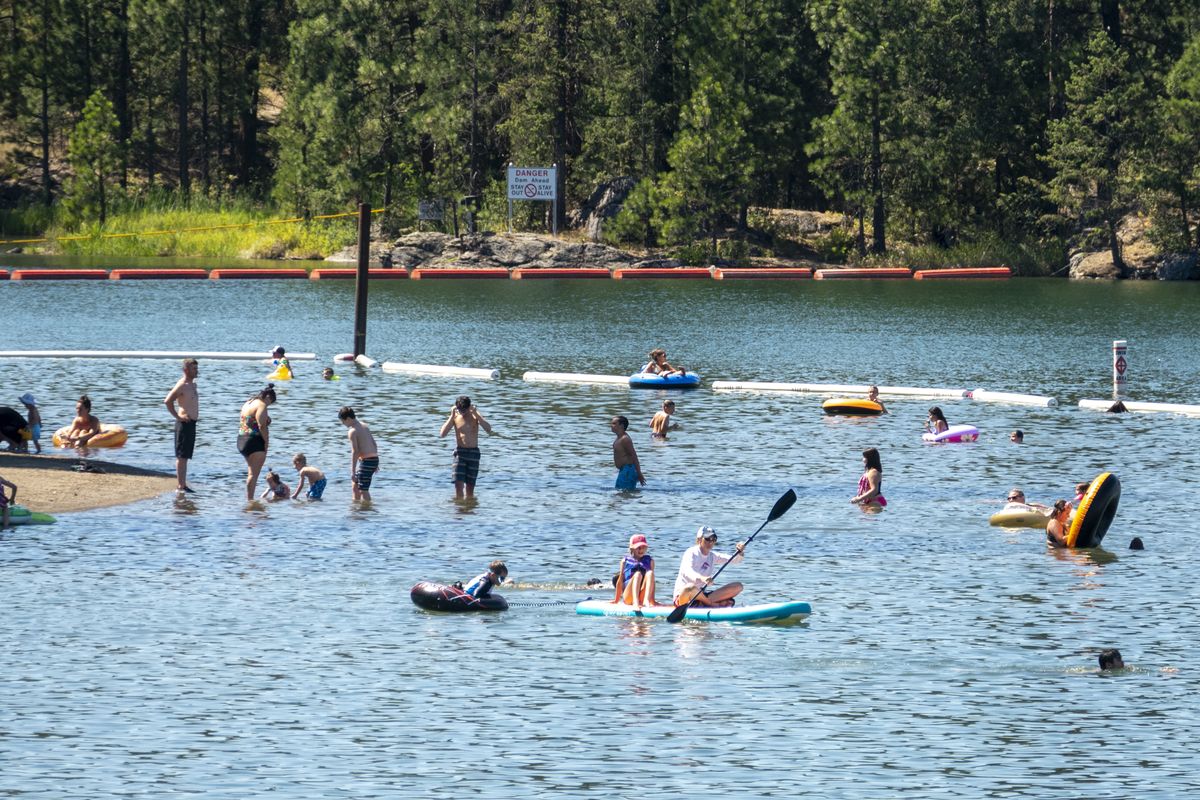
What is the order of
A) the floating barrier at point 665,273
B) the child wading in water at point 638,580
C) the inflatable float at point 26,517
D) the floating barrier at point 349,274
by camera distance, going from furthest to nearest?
the floating barrier at point 665,273, the floating barrier at point 349,274, the inflatable float at point 26,517, the child wading in water at point 638,580

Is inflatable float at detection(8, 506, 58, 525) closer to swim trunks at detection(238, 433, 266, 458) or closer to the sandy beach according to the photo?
the sandy beach

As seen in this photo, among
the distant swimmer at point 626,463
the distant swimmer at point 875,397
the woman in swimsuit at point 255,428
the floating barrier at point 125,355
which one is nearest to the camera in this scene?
the woman in swimsuit at point 255,428

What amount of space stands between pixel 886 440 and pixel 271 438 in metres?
16.2

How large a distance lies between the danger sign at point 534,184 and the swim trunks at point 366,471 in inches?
3117

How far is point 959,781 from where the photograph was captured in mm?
21297

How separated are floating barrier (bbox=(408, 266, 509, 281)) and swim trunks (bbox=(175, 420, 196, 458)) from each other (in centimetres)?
7522

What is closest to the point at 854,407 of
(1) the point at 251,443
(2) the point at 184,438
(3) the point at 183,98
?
(1) the point at 251,443

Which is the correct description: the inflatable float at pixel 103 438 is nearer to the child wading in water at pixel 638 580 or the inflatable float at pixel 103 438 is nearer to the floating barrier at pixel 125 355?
the child wading in water at pixel 638 580

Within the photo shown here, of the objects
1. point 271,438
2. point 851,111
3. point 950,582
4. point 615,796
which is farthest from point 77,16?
point 615,796

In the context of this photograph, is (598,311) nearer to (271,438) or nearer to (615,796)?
(271,438)

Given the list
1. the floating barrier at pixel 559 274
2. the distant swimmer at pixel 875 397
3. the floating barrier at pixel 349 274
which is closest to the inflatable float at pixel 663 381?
the distant swimmer at pixel 875 397

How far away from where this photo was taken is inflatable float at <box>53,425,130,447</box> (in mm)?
45031

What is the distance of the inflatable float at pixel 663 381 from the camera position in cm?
5906

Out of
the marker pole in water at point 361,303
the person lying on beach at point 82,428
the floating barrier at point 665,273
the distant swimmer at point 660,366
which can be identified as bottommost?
the person lying on beach at point 82,428
